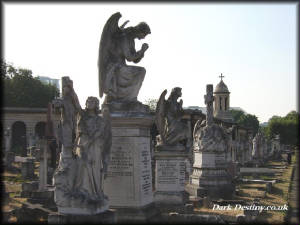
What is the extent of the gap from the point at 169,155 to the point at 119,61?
4.50m

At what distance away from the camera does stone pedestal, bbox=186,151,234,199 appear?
17641mm

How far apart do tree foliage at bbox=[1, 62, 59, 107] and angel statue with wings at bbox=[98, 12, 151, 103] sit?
59.5m

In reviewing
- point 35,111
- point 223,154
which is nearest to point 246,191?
point 223,154

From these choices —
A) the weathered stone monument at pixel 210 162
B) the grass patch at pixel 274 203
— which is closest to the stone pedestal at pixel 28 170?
the weathered stone monument at pixel 210 162

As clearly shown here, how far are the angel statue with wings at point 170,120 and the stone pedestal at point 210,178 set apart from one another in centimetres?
510

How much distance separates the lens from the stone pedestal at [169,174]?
12867 millimetres

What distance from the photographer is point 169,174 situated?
13.0 meters

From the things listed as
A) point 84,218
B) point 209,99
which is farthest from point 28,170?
point 84,218

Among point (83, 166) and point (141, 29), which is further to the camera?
point (141, 29)

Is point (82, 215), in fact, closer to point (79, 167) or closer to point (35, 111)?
point (79, 167)

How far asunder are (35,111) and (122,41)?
5187 cm

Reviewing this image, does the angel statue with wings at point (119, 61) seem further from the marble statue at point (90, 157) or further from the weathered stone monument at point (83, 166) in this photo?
the marble statue at point (90, 157)

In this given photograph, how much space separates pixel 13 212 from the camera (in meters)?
11.6

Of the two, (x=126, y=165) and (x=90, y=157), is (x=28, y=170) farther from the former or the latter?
(x=90, y=157)
